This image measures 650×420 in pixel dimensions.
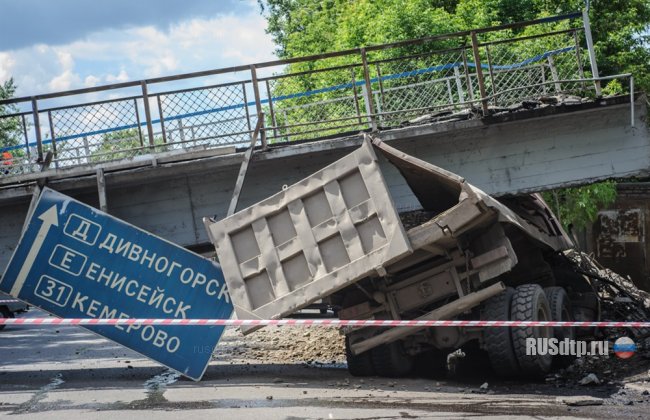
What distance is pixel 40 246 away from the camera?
11.1m

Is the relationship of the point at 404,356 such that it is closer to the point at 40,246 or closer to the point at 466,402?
the point at 466,402

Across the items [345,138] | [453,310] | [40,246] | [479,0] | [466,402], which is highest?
[479,0]

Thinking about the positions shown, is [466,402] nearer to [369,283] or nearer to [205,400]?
[369,283]

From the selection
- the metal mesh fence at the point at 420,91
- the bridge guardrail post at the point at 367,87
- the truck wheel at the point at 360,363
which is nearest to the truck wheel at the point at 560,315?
the truck wheel at the point at 360,363

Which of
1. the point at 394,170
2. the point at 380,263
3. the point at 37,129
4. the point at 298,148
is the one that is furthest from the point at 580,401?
the point at 37,129

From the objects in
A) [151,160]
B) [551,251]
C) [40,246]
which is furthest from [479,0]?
[40,246]

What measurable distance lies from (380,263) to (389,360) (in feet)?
6.36

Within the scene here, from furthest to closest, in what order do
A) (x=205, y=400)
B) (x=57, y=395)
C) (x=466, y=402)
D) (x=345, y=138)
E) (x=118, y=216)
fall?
1. (x=118, y=216)
2. (x=345, y=138)
3. (x=57, y=395)
4. (x=205, y=400)
5. (x=466, y=402)

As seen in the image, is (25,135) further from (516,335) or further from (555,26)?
(555,26)

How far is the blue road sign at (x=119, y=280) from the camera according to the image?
10727mm

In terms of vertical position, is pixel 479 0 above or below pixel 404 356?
above

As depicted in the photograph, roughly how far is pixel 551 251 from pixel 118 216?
6.38 metres

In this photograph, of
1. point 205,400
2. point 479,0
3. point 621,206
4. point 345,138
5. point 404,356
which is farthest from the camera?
point 479,0

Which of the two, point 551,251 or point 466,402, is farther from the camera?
point 551,251
